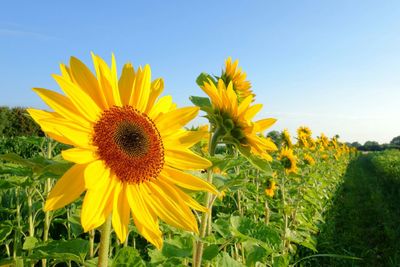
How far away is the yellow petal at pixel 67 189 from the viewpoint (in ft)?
3.12

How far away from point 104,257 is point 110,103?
0.41 metres

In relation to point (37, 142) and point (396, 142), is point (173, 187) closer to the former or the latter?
point (37, 142)

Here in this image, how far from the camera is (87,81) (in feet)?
3.62

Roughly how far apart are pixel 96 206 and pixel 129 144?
0.71 ft

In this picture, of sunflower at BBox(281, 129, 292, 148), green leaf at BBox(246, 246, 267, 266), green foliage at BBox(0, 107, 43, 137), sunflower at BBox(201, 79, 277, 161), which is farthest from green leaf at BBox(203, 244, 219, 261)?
green foliage at BBox(0, 107, 43, 137)

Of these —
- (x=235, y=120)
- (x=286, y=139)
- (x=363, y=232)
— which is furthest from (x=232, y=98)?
(x=363, y=232)

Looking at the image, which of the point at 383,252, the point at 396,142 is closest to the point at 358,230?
the point at 383,252

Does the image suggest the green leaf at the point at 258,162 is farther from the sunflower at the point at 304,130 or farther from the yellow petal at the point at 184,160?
the sunflower at the point at 304,130

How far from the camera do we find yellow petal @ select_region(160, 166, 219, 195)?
120cm

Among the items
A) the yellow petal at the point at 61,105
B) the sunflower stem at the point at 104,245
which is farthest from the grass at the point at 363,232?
the yellow petal at the point at 61,105

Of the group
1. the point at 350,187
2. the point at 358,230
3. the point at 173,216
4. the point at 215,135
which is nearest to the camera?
the point at 173,216

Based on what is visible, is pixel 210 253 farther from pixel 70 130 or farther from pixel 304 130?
pixel 304 130

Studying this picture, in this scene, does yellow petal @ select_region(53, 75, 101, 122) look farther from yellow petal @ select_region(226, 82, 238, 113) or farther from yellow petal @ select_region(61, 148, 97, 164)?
yellow petal @ select_region(226, 82, 238, 113)

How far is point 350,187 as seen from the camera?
13.7m
